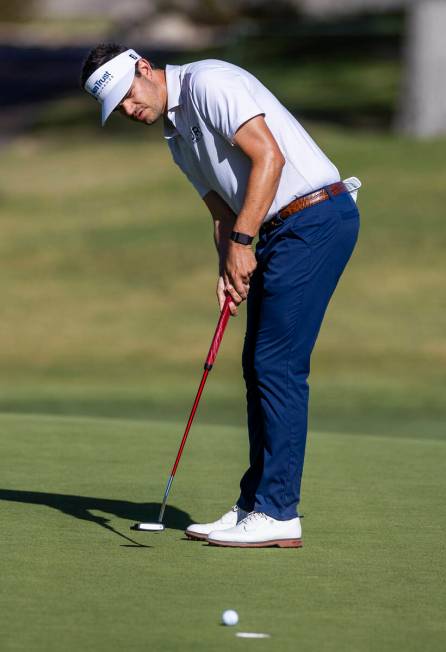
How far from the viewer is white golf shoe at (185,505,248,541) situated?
241 inches

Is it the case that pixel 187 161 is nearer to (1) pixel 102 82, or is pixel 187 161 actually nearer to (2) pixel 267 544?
(1) pixel 102 82

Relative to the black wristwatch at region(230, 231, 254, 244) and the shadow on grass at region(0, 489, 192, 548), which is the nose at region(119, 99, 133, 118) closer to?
the black wristwatch at region(230, 231, 254, 244)

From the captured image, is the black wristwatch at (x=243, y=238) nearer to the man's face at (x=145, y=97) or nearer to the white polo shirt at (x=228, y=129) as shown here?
the white polo shirt at (x=228, y=129)

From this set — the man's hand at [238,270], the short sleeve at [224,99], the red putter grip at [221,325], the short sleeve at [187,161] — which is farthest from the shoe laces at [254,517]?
the short sleeve at [224,99]

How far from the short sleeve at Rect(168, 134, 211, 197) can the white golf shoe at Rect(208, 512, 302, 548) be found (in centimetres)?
140

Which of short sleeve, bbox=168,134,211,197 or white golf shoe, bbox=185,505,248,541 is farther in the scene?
short sleeve, bbox=168,134,211,197

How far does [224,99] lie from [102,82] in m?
0.52

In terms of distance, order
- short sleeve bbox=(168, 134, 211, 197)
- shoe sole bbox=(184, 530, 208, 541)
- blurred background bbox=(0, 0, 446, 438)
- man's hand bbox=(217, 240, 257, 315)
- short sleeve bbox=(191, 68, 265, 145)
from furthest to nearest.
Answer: blurred background bbox=(0, 0, 446, 438), short sleeve bbox=(168, 134, 211, 197), shoe sole bbox=(184, 530, 208, 541), man's hand bbox=(217, 240, 257, 315), short sleeve bbox=(191, 68, 265, 145)

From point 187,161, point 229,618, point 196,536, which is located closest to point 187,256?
point 187,161

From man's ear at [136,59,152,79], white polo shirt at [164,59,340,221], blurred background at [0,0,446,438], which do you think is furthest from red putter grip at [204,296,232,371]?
blurred background at [0,0,446,438]

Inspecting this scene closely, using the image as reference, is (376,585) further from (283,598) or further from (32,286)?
(32,286)

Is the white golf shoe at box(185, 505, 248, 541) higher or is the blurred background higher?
the blurred background

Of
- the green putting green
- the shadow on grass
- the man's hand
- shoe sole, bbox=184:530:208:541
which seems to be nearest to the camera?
the green putting green

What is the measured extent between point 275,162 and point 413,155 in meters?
19.3
